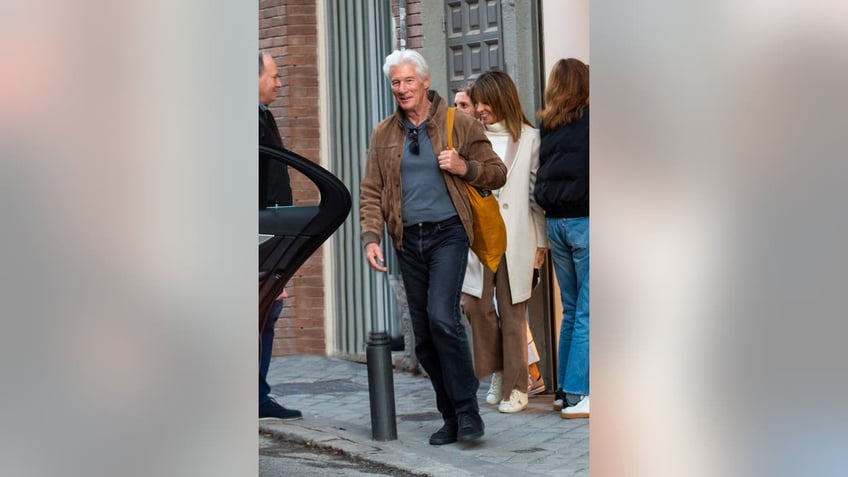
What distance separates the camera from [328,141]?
1105cm

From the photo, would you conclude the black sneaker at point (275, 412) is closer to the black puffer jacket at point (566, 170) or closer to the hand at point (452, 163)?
the black puffer jacket at point (566, 170)

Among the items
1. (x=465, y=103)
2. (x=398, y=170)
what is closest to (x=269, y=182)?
(x=398, y=170)

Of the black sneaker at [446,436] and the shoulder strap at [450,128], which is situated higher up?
the shoulder strap at [450,128]

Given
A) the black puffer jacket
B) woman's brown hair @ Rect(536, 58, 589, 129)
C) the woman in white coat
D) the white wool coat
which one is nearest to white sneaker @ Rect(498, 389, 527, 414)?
the woman in white coat

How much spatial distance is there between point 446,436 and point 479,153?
1.34m

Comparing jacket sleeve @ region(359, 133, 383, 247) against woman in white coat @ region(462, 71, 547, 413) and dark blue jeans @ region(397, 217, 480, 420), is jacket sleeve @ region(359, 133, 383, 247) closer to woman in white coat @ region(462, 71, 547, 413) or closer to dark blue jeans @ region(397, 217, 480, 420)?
dark blue jeans @ region(397, 217, 480, 420)

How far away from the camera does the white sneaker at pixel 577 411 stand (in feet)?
25.0

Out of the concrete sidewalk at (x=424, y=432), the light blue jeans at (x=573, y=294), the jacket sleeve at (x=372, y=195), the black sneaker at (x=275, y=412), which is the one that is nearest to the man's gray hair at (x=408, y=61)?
the jacket sleeve at (x=372, y=195)

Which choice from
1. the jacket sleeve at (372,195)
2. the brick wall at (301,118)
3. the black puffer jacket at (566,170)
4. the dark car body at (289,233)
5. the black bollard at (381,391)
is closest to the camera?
the dark car body at (289,233)

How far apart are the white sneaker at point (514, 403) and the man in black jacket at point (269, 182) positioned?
112 centimetres

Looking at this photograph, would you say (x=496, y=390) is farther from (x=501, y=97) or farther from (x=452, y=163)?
(x=452, y=163)
